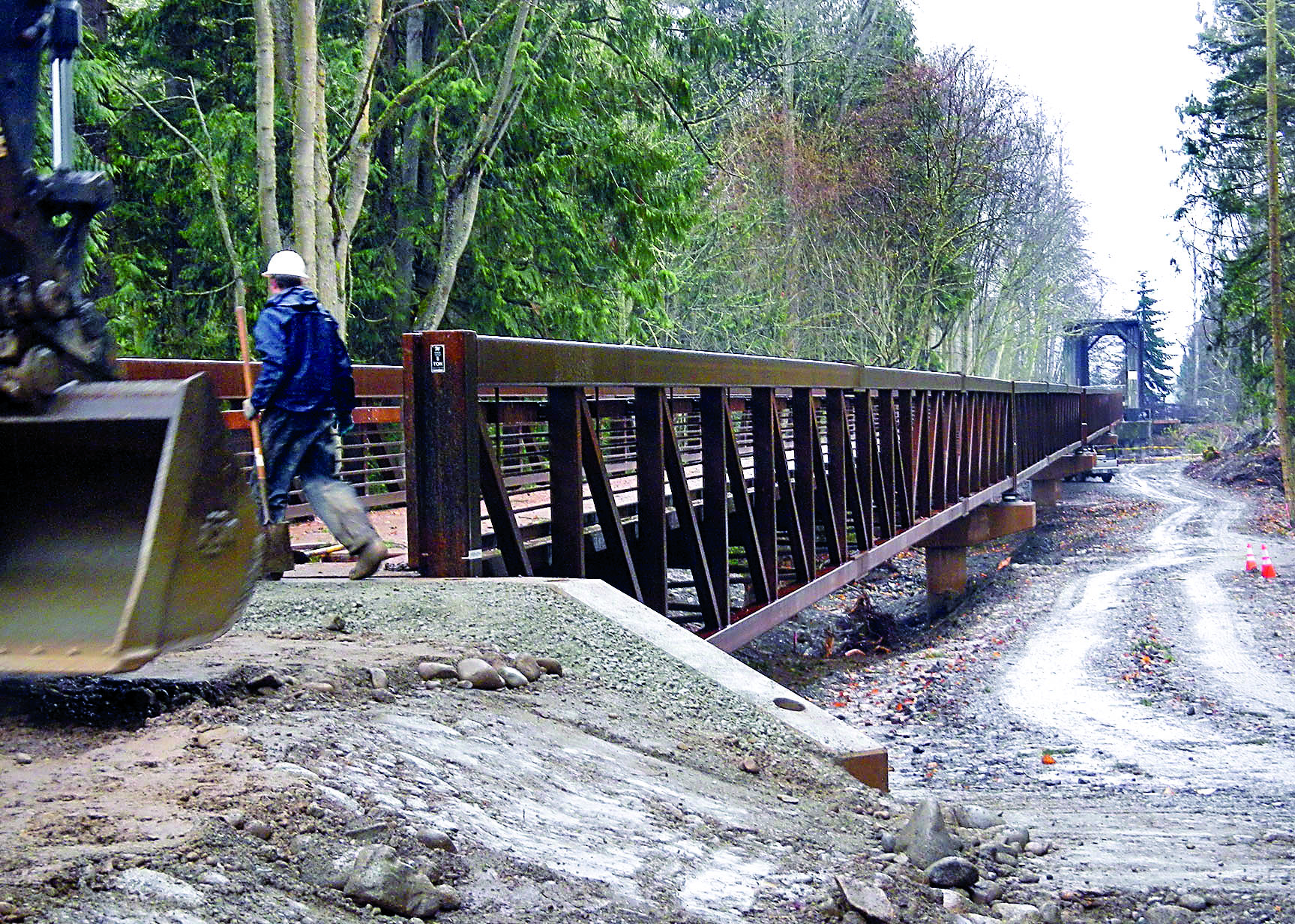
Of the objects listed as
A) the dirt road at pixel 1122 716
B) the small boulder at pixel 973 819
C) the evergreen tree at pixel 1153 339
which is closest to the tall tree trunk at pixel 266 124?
the dirt road at pixel 1122 716

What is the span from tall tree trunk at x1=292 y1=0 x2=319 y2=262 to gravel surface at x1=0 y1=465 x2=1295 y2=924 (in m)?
8.37

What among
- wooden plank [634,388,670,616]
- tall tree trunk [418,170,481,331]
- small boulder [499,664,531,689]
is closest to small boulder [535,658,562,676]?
small boulder [499,664,531,689]

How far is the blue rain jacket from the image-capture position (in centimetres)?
733

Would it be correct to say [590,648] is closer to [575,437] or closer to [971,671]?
[575,437]

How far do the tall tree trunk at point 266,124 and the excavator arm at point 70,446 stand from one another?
10296 millimetres

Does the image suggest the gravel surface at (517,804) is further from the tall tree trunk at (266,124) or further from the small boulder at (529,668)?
the tall tree trunk at (266,124)

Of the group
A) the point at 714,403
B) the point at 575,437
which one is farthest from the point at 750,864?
the point at 714,403

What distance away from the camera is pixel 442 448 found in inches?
311

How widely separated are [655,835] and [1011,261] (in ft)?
156

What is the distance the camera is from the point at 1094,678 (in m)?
15.7

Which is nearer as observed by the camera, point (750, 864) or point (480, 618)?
→ point (750, 864)

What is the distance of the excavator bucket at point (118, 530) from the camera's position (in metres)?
4.51

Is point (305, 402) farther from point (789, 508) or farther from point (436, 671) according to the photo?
point (789, 508)

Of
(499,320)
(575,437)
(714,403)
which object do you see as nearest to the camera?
(575,437)
